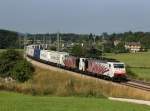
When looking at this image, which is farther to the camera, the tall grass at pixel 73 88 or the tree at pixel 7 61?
the tree at pixel 7 61

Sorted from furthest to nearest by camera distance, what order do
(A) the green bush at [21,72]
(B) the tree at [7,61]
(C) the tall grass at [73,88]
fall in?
1. (B) the tree at [7,61]
2. (A) the green bush at [21,72]
3. (C) the tall grass at [73,88]

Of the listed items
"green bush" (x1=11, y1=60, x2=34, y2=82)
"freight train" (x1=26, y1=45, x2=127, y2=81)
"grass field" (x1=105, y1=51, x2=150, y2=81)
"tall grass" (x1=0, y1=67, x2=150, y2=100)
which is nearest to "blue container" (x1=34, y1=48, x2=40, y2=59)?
"freight train" (x1=26, y1=45, x2=127, y2=81)

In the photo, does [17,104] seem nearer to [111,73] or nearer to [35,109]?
[35,109]

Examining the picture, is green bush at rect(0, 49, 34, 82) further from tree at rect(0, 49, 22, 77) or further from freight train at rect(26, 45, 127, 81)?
freight train at rect(26, 45, 127, 81)

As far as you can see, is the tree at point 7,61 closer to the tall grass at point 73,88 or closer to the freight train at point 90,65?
the tall grass at point 73,88

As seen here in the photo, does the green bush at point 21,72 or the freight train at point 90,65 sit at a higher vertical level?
the freight train at point 90,65

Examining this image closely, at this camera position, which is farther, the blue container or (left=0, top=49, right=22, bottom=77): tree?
Result: the blue container

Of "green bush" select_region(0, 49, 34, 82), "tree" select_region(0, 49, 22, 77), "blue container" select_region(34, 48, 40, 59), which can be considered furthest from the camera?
"blue container" select_region(34, 48, 40, 59)

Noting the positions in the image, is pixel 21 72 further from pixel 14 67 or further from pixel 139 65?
pixel 139 65

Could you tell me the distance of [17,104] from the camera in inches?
647

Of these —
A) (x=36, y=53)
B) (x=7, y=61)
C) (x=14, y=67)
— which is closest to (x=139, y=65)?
(x=7, y=61)

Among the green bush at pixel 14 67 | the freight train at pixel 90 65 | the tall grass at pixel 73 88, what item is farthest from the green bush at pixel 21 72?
the freight train at pixel 90 65

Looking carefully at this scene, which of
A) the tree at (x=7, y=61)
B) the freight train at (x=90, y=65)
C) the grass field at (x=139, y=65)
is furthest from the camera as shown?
the tree at (x=7, y=61)

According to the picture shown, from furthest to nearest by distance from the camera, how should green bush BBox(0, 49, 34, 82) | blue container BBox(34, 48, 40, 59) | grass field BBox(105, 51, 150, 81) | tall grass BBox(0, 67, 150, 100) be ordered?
blue container BBox(34, 48, 40, 59)
green bush BBox(0, 49, 34, 82)
grass field BBox(105, 51, 150, 81)
tall grass BBox(0, 67, 150, 100)
